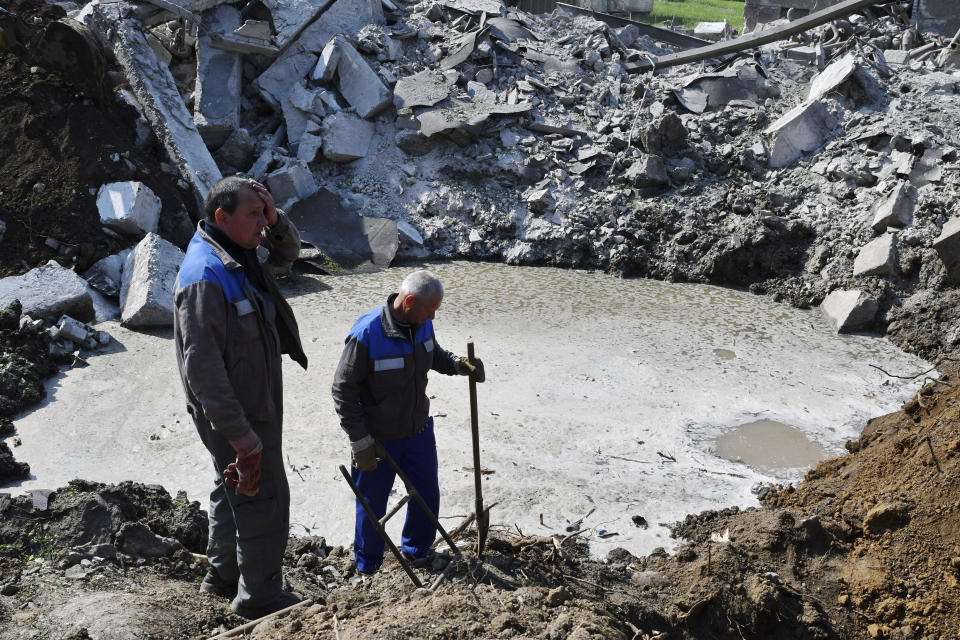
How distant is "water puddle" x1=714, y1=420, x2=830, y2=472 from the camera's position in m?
5.71

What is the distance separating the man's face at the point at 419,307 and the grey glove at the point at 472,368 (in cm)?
33

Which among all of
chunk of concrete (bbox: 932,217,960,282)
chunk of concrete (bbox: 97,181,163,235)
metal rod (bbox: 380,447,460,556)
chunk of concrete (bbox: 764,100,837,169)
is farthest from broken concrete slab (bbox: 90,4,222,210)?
chunk of concrete (bbox: 932,217,960,282)

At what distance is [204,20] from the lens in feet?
38.8

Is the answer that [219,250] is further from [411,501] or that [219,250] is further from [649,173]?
[649,173]

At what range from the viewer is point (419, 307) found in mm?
3789

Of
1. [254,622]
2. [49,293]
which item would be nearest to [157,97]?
[49,293]

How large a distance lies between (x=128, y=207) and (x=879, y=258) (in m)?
8.26

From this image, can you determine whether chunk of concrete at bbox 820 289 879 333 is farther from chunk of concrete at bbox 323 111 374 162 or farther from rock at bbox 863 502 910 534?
chunk of concrete at bbox 323 111 374 162

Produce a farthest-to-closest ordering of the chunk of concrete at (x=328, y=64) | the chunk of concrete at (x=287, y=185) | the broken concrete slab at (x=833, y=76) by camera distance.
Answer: the chunk of concrete at (x=328, y=64) < the broken concrete slab at (x=833, y=76) < the chunk of concrete at (x=287, y=185)

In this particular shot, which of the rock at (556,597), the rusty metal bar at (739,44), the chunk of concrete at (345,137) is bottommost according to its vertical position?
the rock at (556,597)

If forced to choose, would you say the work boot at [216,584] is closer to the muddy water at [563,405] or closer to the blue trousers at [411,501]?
the blue trousers at [411,501]

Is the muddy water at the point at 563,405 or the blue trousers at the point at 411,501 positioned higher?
the blue trousers at the point at 411,501

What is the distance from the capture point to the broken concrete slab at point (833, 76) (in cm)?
1085


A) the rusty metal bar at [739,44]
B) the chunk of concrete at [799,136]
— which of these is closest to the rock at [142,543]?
the chunk of concrete at [799,136]
